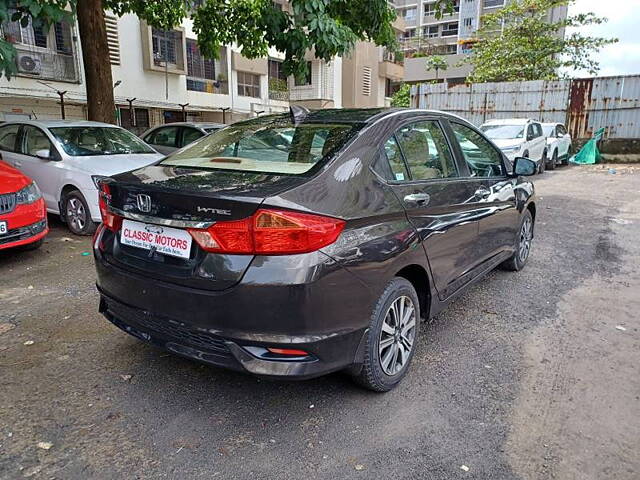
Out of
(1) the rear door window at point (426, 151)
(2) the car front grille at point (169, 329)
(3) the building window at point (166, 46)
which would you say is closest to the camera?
(2) the car front grille at point (169, 329)

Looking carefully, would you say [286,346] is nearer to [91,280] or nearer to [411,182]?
[411,182]

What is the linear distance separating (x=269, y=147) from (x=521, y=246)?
10.7ft

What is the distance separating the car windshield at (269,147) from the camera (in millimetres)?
2654

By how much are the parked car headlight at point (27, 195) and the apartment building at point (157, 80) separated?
6545 millimetres

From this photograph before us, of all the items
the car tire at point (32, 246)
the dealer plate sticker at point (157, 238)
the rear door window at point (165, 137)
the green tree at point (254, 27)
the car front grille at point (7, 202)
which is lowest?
the car tire at point (32, 246)

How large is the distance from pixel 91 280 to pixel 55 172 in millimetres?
2510

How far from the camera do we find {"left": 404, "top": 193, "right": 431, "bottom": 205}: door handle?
2.80m

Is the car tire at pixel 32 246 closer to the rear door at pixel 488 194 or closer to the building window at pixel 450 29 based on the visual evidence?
the rear door at pixel 488 194

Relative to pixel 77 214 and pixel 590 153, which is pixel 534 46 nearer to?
pixel 590 153

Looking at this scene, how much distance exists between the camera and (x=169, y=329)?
2449mm

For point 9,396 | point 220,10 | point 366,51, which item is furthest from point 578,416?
point 366,51

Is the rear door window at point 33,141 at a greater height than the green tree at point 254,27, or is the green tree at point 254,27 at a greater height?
the green tree at point 254,27

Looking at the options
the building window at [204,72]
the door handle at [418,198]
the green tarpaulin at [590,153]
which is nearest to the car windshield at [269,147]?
the door handle at [418,198]

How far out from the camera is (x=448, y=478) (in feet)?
6.98
